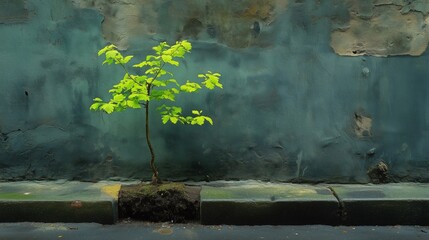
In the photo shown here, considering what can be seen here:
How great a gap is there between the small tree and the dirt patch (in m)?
0.29

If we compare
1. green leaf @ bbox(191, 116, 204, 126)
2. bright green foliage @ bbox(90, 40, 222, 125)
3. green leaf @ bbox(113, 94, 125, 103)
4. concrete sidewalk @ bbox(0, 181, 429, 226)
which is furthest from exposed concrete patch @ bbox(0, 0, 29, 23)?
green leaf @ bbox(191, 116, 204, 126)

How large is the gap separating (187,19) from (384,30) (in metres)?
2.05

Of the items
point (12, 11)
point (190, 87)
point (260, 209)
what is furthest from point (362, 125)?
point (12, 11)

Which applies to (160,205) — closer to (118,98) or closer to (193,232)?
(193,232)

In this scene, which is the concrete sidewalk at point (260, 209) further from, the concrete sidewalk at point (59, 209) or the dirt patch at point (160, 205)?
the dirt patch at point (160, 205)

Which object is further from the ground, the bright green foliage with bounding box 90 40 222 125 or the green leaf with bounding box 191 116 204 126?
the bright green foliage with bounding box 90 40 222 125

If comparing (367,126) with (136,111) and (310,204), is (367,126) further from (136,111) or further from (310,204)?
(136,111)

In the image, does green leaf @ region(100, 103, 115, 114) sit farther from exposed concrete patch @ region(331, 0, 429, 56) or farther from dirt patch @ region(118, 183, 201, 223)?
exposed concrete patch @ region(331, 0, 429, 56)

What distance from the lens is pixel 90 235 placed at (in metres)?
4.45

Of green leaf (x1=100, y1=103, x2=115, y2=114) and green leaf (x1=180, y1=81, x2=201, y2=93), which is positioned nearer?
green leaf (x1=100, y1=103, x2=115, y2=114)

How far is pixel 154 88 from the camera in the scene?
17.5 ft

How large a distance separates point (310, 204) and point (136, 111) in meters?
2.02

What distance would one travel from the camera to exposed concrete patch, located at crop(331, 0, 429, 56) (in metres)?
5.38

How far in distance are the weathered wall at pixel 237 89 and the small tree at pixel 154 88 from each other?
0.93ft
